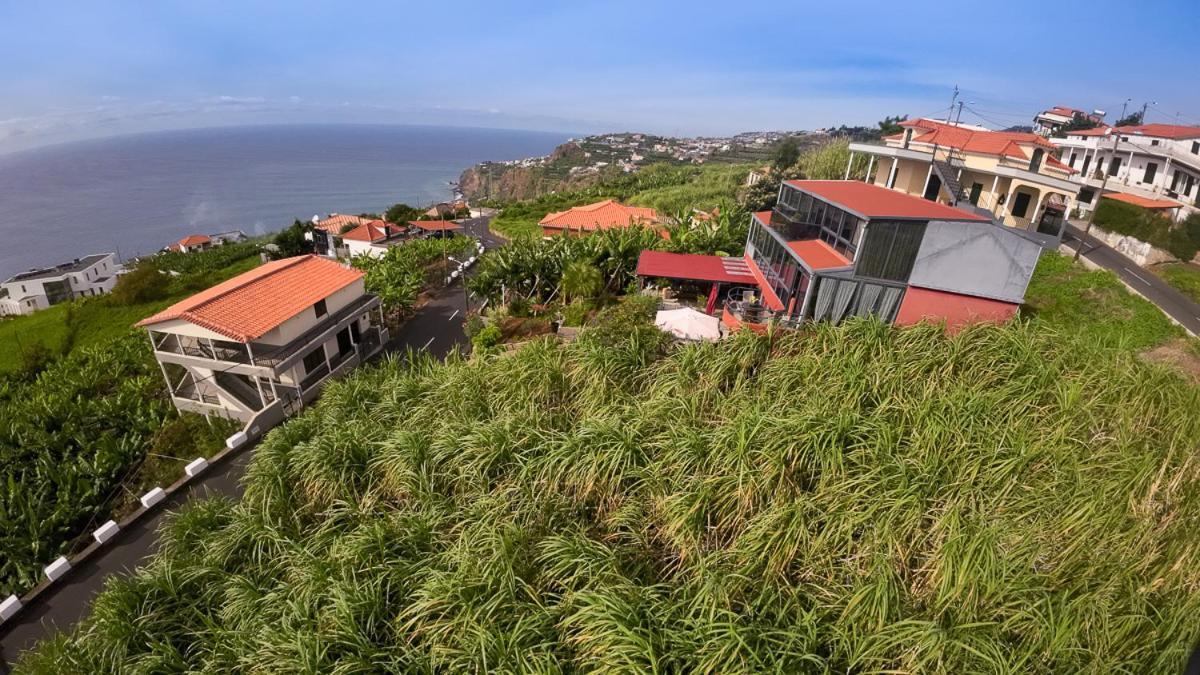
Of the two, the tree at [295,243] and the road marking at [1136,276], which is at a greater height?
the road marking at [1136,276]

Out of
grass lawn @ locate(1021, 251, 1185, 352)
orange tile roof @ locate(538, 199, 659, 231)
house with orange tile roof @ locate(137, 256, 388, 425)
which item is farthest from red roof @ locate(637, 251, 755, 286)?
house with orange tile roof @ locate(137, 256, 388, 425)

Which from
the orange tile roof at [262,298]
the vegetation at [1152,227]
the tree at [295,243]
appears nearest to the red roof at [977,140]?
the vegetation at [1152,227]

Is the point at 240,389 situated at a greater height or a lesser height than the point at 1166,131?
lesser

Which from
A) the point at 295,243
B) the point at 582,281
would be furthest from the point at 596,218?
the point at 295,243

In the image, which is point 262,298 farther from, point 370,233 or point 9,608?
point 370,233

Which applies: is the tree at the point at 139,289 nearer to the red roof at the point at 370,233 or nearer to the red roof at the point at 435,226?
the red roof at the point at 370,233

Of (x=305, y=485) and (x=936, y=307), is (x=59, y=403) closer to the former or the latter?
(x=305, y=485)

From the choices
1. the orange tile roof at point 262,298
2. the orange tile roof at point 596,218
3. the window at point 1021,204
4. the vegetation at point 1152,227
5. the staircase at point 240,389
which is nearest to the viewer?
the orange tile roof at point 262,298
